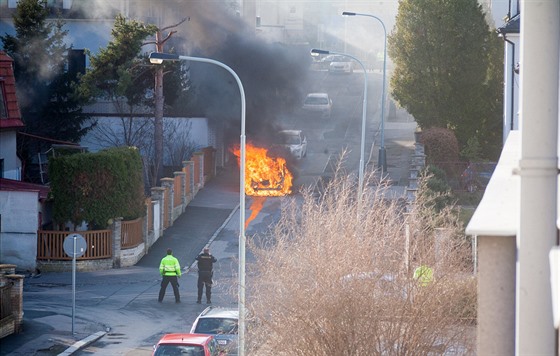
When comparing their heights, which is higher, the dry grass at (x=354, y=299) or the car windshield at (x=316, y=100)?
the car windshield at (x=316, y=100)

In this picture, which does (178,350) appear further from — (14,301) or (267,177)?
(267,177)

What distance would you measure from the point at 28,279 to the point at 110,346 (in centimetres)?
702

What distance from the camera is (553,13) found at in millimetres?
4977

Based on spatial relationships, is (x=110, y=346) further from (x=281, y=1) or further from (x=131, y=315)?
(x=281, y=1)

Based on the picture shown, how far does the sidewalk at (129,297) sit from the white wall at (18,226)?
0.83 m

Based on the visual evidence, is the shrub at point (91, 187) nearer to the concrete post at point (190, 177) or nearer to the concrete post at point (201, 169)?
the concrete post at point (190, 177)

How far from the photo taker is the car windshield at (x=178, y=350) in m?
15.1

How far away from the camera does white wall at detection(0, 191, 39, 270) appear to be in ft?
82.9

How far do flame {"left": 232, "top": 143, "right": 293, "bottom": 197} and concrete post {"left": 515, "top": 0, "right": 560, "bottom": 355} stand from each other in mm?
29531

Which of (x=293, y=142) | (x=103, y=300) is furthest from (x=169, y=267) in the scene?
(x=293, y=142)

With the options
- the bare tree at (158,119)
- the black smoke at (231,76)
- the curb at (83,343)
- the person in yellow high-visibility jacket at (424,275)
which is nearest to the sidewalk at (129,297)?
the curb at (83,343)

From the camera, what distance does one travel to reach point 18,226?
83.1ft

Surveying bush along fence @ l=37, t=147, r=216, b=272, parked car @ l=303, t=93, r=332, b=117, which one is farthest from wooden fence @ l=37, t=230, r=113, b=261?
parked car @ l=303, t=93, r=332, b=117

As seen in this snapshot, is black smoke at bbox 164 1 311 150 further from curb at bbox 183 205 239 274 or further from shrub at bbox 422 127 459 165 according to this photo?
shrub at bbox 422 127 459 165
